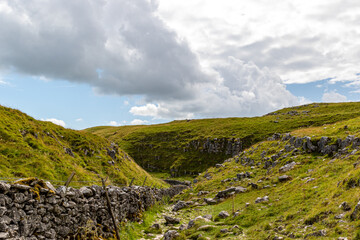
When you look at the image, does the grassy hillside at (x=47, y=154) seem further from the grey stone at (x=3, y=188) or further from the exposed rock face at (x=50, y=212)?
the grey stone at (x=3, y=188)

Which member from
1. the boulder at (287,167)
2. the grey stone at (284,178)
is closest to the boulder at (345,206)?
the grey stone at (284,178)

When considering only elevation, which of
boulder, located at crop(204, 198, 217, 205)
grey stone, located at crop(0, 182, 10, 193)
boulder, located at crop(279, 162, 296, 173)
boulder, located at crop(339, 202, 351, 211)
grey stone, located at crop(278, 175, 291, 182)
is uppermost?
grey stone, located at crop(0, 182, 10, 193)

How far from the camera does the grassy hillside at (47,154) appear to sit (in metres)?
22.6

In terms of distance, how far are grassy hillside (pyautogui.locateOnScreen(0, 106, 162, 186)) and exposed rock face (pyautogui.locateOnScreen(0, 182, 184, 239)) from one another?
260 centimetres

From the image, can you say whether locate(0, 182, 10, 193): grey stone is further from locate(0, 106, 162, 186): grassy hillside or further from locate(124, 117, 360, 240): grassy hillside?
locate(124, 117, 360, 240): grassy hillside

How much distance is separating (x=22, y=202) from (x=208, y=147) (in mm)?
100575

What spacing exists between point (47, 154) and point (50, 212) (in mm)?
17621

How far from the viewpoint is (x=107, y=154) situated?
4391 cm

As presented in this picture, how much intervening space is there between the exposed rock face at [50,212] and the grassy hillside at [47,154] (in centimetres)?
260

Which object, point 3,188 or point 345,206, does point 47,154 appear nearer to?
point 3,188

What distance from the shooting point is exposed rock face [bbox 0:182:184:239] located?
380 inches

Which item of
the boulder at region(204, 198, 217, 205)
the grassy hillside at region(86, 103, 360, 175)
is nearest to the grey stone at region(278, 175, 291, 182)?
the boulder at region(204, 198, 217, 205)

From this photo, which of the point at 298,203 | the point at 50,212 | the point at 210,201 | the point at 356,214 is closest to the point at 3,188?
the point at 50,212

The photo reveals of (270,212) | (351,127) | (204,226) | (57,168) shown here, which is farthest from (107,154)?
(351,127)
